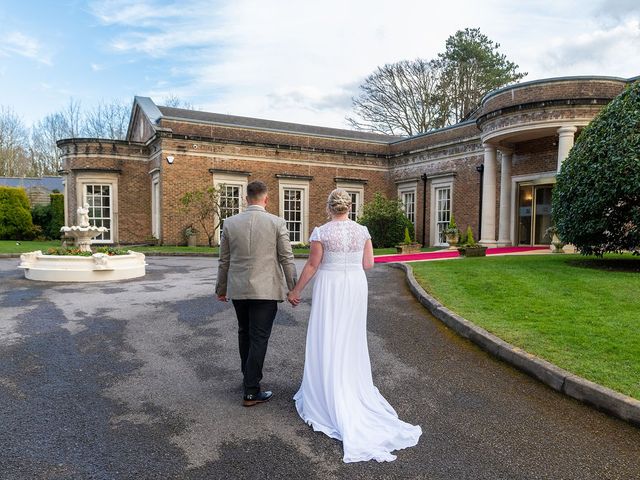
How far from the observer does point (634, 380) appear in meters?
3.62

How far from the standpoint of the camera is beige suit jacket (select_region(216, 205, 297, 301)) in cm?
354

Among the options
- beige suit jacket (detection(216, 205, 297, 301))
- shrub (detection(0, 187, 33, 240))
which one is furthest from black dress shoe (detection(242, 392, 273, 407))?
shrub (detection(0, 187, 33, 240))

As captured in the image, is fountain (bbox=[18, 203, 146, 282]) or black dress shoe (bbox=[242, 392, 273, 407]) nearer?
black dress shoe (bbox=[242, 392, 273, 407])

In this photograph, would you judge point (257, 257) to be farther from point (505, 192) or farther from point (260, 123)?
point (260, 123)

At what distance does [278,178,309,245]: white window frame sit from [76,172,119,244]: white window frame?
7.74 m

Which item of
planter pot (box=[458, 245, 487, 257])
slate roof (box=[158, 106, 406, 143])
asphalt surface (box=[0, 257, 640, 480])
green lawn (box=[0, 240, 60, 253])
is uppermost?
slate roof (box=[158, 106, 406, 143])

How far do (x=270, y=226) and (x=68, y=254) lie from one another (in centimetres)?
907

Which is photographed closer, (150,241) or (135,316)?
(135,316)

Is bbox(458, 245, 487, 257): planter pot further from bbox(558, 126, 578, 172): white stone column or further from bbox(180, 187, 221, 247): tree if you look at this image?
bbox(180, 187, 221, 247): tree

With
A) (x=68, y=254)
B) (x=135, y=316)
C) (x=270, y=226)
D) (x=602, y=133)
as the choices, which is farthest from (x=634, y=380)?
(x=68, y=254)

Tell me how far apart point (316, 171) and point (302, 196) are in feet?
4.95

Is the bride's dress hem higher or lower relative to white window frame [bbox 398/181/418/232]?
lower

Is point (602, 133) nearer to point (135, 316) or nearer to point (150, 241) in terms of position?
point (135, 316)

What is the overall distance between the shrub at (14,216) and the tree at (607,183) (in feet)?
90.7
